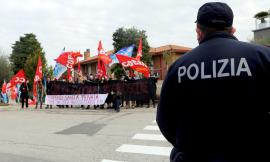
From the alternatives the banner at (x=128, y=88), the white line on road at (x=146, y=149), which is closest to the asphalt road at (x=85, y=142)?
the white line on road at (x=146, y=149)

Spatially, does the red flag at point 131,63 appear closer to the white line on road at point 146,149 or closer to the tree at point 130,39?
the white line on road at point 146,149

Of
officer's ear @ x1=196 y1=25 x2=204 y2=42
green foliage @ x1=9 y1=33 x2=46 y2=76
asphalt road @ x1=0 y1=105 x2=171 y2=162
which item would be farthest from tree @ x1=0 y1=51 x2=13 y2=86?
officer's ear @ x1=196 y1=25 x2=204 y2=42

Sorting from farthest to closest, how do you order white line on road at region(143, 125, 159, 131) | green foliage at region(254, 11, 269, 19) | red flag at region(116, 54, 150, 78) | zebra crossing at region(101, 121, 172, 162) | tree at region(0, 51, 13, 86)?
tree at region(0, 51, 13, 86)
green foliage at region(254, 11, 269, 19)
red flag at region(116, 54, 150, 78)
white line on road at region(143, 125, 159, 131)
zebra crossing at region(101, 121, 172, 162)

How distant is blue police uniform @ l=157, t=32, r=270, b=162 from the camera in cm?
207

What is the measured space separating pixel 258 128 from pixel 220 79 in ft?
1.21

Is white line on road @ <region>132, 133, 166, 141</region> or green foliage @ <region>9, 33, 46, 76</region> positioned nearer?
white line on road @ <region>132, 133, 166, 141</region>

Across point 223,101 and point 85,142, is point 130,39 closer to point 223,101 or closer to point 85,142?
point 85,142

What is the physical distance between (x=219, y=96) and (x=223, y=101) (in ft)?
0.13

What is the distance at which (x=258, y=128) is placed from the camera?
206 centimetres

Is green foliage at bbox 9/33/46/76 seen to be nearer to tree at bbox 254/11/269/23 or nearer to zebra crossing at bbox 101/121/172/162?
tree at bbox 254/11/269/23

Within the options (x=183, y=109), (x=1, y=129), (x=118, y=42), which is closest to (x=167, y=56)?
(x=118, y=42)

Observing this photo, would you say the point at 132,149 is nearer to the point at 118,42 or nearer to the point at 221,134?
the point at 221,134

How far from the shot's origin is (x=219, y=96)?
214cm

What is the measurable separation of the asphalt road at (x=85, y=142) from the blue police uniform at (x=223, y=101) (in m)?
4.78
